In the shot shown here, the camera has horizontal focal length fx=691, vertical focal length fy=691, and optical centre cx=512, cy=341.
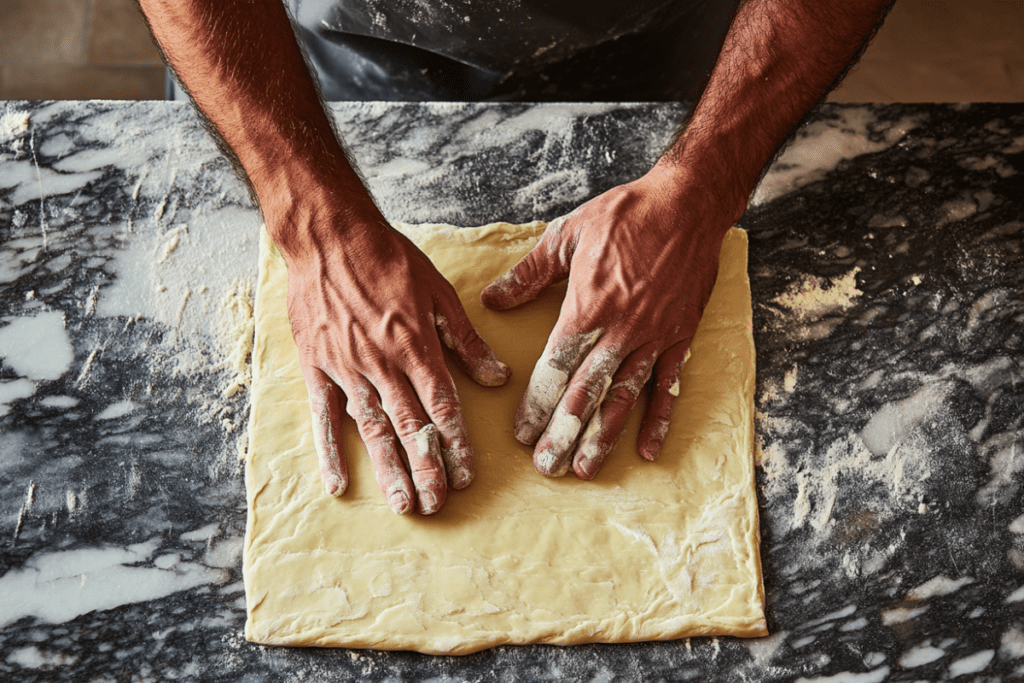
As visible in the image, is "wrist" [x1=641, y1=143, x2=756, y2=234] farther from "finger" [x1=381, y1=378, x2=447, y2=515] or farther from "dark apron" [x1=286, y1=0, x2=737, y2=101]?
"finger" [x1=381, y1=378, x2=447, y2=515]

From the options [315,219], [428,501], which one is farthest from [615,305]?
[315,219]

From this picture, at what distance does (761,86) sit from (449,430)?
3.19 feet

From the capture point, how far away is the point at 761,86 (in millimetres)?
1464

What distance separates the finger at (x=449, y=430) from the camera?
1259mm

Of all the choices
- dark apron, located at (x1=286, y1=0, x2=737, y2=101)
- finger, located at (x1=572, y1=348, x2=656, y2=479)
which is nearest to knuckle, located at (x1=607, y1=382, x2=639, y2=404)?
finger, located at (x1=572, y1=348, x2=656, y2=479)

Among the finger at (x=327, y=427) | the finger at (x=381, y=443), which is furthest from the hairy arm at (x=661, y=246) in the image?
the finger at (x=327, y=427)

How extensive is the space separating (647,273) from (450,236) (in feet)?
1.42

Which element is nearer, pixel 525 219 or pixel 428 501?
pixel 428 501

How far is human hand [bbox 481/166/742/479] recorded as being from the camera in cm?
130

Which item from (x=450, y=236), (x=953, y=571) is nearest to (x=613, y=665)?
(x=953, y=571)

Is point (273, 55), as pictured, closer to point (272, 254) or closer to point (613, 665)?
point (272, 254)

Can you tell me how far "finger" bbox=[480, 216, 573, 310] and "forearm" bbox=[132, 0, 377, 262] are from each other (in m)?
0.30

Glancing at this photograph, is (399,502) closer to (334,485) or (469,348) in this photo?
(334,485)

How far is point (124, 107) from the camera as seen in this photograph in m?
1.67
